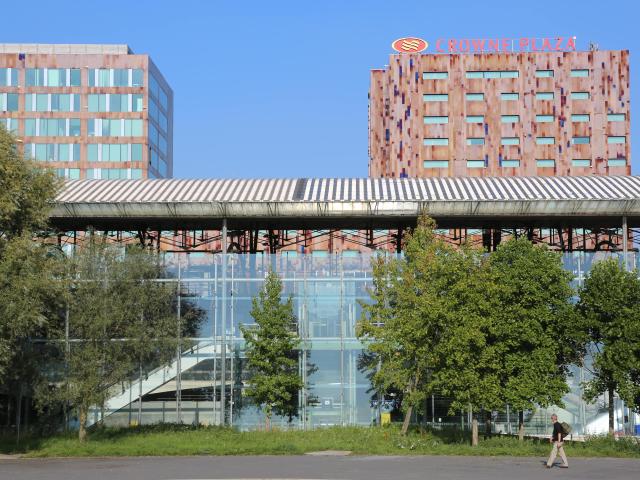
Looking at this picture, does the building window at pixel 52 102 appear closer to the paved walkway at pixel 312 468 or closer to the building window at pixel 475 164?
the building window at pixel 475 164

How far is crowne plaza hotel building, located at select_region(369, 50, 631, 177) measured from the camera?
10562 centimetres

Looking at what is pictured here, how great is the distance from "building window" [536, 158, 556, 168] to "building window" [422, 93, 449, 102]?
11951 millimetres

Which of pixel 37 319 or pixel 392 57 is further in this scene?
pixel 392 57

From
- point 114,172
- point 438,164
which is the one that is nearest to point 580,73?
point 438,164

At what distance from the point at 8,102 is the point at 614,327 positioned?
281 feet

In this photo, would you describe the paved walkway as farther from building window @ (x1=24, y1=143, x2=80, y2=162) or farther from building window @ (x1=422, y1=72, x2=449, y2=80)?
building window @ (x1=422, y1=72, x2=449, y2=80)

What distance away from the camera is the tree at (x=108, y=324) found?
1499 inches

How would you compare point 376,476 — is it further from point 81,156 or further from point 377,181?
point 81,156

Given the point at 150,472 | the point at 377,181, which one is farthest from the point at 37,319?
the point at 377,181

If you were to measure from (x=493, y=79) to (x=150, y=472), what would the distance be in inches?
3361

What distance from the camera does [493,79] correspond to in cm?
10656

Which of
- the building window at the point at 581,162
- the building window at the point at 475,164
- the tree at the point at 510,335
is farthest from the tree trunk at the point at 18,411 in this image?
the building window at the point at 581,162

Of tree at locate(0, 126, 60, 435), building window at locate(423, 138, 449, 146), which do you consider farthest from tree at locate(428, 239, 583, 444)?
building window at locate(423, 138, 449, 146)

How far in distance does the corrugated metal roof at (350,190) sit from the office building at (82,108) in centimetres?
5950
